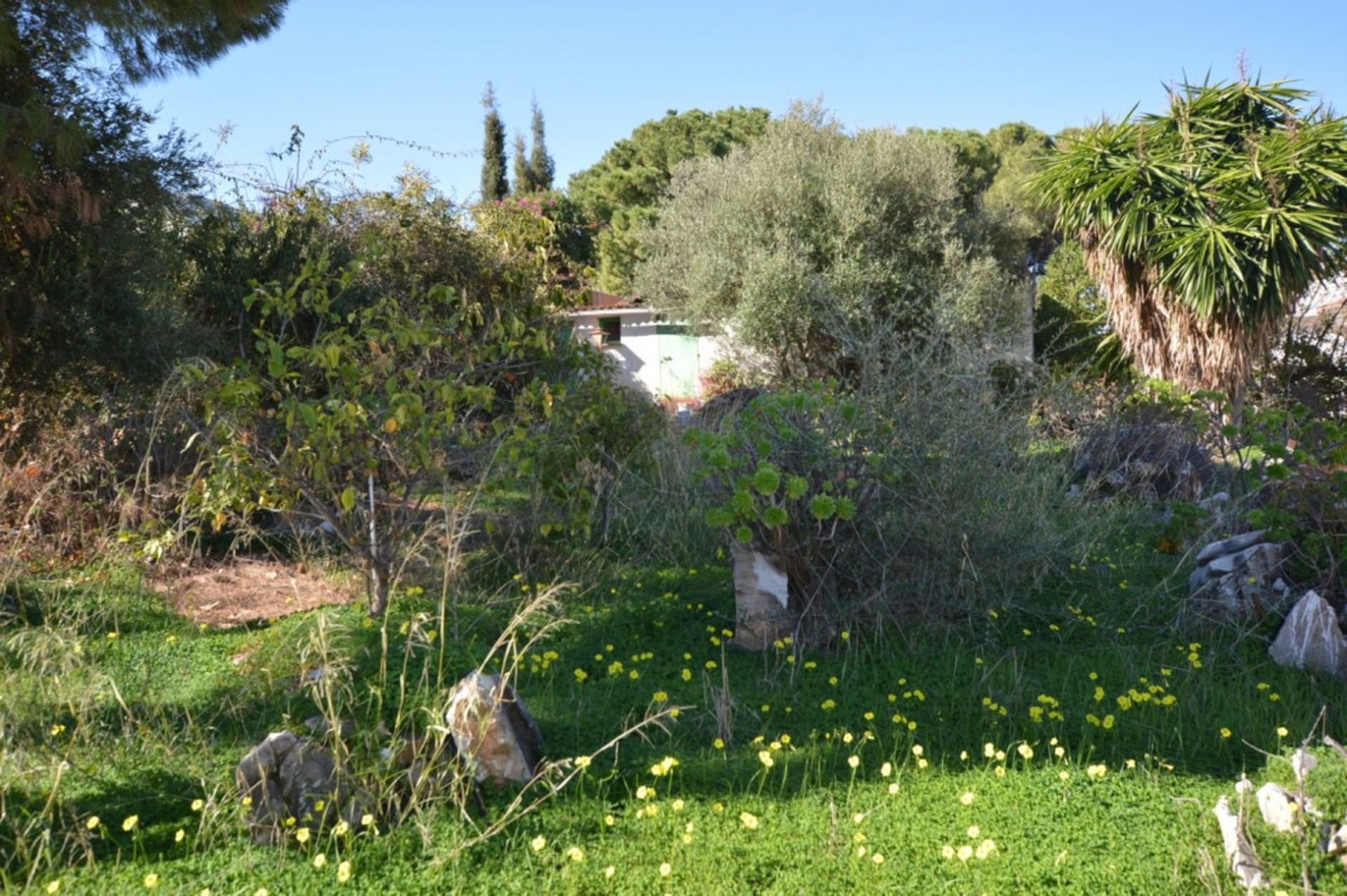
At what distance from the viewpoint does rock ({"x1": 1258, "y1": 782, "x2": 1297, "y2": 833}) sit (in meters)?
3.02

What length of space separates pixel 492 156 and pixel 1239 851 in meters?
34.3

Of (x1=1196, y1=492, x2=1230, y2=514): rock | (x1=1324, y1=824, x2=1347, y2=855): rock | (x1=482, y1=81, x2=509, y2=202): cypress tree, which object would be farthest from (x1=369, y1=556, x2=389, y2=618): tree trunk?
(x1=482, y1=81, x2=509, y2=202): cypress tree

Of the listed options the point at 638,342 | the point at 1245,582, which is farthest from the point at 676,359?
the point at 1245,582

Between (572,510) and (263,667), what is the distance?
186 cm

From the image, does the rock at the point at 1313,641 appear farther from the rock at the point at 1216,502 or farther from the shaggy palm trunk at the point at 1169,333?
the shaggy palm trunk at the point at 1169,333

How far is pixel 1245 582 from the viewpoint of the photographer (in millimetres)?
4934

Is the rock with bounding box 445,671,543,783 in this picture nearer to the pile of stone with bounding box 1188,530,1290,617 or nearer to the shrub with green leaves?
the shrub with green leaves

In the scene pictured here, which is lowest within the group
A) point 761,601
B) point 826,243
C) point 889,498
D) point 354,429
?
point 761,601

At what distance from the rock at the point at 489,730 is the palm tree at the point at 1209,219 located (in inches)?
380

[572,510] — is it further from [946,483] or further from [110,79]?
[110,79]

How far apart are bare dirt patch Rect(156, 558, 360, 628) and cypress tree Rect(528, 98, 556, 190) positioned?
30.4 meters

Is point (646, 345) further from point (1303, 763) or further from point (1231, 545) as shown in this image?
point (1303, 763)

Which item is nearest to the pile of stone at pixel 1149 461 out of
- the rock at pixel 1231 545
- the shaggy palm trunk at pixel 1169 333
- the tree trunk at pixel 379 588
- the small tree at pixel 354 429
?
the rock at pixel 1231 545

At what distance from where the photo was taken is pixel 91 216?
20.6ft
